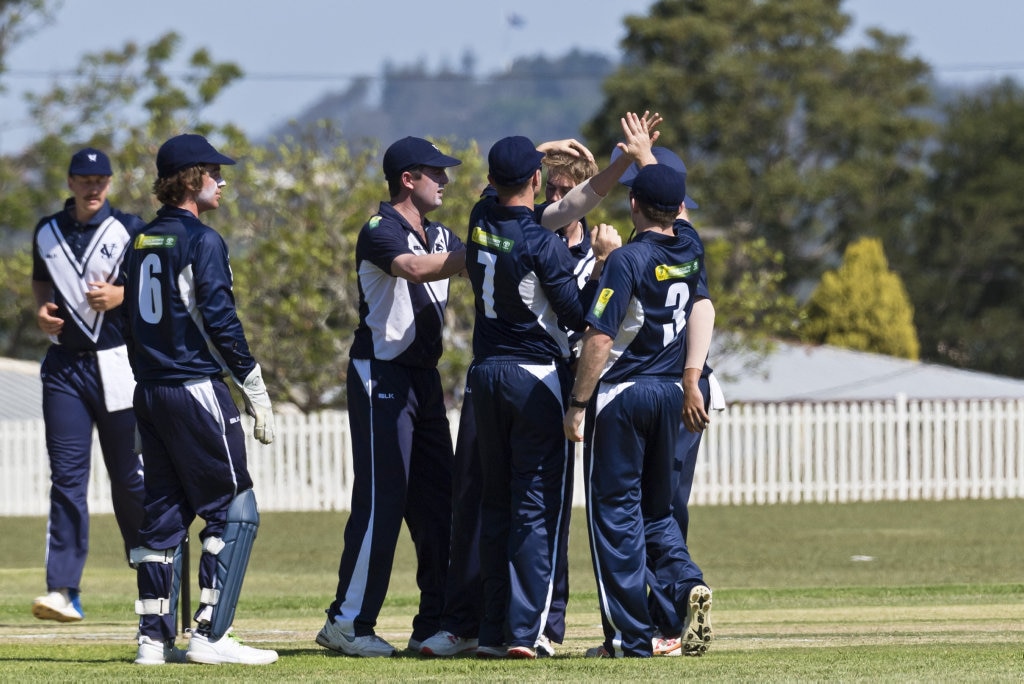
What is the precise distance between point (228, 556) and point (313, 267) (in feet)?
61.9

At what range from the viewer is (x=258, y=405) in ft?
24.1

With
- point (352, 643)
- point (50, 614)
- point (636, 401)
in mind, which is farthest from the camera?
point (50, 614)

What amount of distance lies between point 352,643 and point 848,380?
97.2 feet

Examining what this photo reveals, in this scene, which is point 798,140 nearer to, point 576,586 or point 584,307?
point 576,586

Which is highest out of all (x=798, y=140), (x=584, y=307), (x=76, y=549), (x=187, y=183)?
(x=798, y=140)

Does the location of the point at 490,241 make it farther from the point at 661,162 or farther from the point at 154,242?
the point at 154,242

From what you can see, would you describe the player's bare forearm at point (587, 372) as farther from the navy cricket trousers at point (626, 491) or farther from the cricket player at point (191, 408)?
the cricket player at point (191, 408)

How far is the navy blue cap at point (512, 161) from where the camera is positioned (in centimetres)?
744

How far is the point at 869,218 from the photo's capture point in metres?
57.6

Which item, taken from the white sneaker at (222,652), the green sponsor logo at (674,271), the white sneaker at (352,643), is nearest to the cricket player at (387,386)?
the white sneaker at (352,643)

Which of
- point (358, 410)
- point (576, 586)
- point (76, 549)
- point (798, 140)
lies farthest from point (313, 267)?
point (798, 140)

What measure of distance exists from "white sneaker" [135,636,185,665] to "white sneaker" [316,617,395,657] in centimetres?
70

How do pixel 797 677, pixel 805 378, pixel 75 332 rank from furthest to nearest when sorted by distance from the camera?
pixel 805 378 → pixel 75 332 → pixel 797 677

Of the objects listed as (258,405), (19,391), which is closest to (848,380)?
(19,391)
